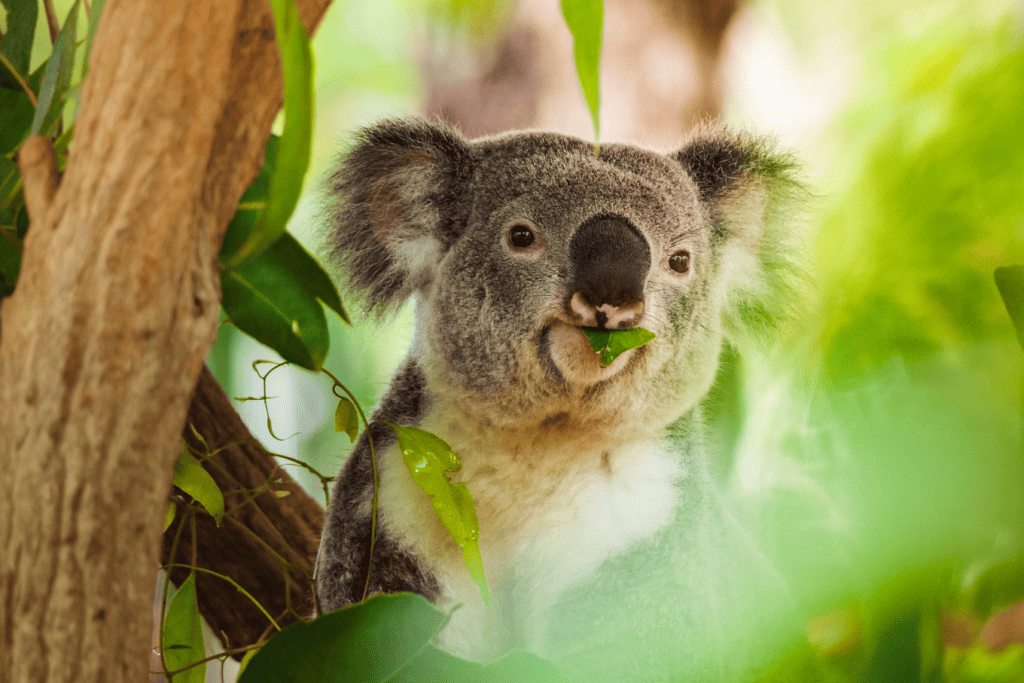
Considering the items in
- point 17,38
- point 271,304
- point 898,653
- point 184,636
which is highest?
point 17,38

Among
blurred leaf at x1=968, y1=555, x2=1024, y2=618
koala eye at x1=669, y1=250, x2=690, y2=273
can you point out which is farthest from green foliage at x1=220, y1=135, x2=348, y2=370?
blurred leaf at x1=968, y1=555, x2=1024, y2=618

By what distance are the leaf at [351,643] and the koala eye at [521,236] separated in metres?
0.46

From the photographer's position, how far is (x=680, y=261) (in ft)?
3.35

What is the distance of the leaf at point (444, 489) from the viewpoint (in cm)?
82

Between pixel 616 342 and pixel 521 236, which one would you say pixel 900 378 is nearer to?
pixel 616 342

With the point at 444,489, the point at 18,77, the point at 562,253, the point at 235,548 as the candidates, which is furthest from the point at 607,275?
the point at 235,548

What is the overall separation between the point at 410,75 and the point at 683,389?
2228 mm

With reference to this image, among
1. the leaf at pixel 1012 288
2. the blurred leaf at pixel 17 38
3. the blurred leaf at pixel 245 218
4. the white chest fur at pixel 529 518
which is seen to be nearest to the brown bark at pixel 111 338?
the blurred leaf at pixel 245 218

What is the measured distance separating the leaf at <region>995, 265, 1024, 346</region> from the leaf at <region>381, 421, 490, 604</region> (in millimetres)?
632

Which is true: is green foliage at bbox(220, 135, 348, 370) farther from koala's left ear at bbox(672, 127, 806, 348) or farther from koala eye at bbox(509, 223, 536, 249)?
koala's left ear at bbox(672, 127, 806, 348)

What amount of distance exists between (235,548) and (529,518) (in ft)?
1.91

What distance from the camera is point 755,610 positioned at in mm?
1033

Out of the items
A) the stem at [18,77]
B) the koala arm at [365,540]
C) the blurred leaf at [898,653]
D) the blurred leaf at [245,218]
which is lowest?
the blurred leaf at [898,653]

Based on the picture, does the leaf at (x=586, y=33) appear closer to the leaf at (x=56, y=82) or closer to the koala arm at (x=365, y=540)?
the leaf at (x=56, y=82)
